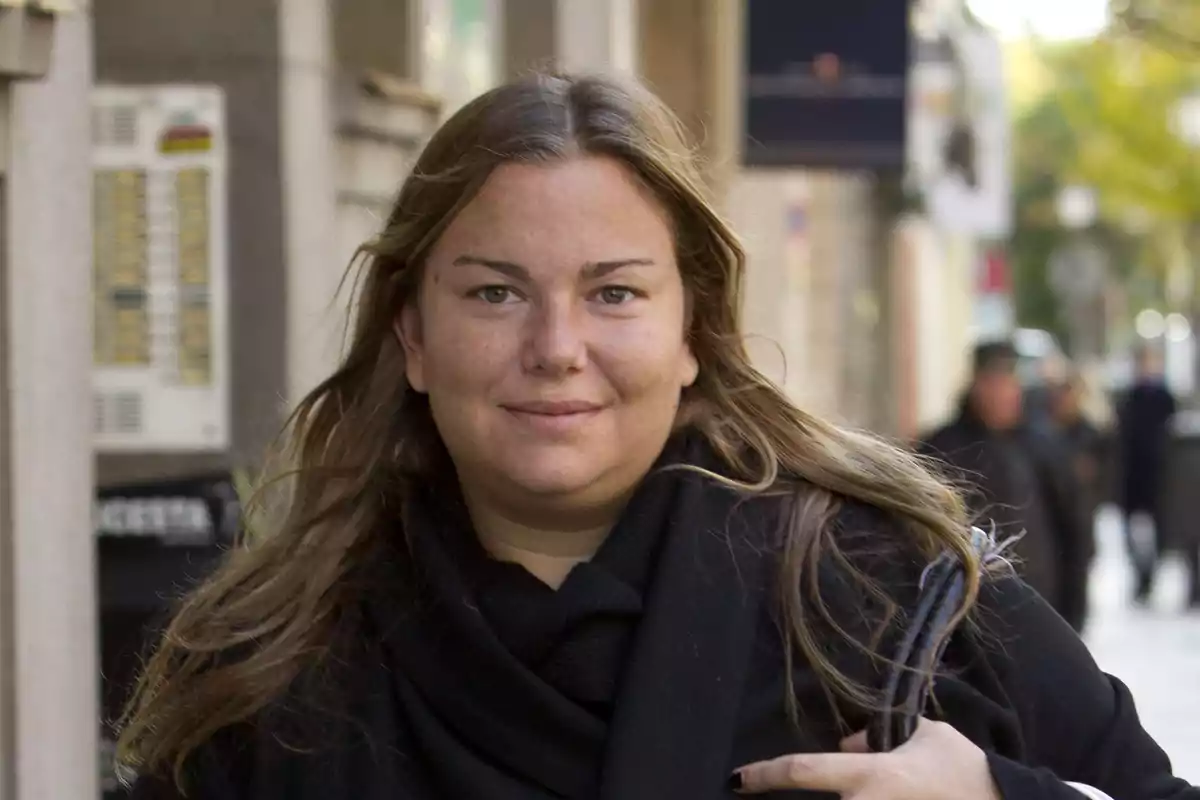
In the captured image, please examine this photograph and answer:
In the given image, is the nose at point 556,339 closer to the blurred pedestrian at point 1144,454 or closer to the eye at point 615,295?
the eye at point 615,295

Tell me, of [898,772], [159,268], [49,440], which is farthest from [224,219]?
[898,772]

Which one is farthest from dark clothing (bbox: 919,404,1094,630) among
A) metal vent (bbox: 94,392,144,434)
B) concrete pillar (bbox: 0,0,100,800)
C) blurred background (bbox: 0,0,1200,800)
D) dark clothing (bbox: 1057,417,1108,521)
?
dark clothing (bbox: 1057,417,1108,521)

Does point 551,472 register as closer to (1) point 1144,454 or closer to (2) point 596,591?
(2) point 596,591

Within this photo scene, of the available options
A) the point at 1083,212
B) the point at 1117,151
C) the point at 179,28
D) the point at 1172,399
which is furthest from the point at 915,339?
the point at 179,28

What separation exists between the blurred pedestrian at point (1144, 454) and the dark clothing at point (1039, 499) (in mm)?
6195

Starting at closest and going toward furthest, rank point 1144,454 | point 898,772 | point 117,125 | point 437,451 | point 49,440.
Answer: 1. point 898,772
2. point 437,451
3. point 49,440
4. point 117,125
5. point 1144,454

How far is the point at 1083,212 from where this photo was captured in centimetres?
3762

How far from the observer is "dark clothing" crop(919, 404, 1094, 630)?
8.25 meters

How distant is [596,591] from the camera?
232cm

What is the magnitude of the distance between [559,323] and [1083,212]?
36.4 meters

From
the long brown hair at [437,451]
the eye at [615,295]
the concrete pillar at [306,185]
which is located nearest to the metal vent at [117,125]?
the concrete pillar at [306,185]

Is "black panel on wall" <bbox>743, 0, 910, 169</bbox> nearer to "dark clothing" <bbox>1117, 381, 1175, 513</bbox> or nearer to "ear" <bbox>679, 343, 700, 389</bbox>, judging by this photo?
"dark clothing" <bbox>1117, 381, 1175, 513</bbox>

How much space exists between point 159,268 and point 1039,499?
14.8ft

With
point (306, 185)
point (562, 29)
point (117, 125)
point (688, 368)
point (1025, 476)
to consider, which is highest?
point (562, 29)
